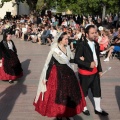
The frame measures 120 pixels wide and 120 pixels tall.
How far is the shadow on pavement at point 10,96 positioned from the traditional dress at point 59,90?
0.96m

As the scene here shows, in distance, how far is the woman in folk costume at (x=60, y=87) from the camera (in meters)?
5.18

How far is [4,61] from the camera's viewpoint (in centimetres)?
834

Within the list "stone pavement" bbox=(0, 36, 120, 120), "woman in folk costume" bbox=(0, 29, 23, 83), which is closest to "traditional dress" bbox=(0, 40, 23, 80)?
"woman in folk costume" bbox=(0, 29, 23, 83)

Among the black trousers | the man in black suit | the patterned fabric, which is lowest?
the patterned fabric

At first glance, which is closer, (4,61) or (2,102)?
(2,102)

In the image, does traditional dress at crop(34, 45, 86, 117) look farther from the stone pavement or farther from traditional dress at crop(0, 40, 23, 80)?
traditional dress at crop(0, 40, 23, 80)

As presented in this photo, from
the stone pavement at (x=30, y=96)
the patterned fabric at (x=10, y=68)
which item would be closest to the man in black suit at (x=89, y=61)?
the stone pavement at (x=30, y=96)

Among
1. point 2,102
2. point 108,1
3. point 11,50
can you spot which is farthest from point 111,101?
point 108,1

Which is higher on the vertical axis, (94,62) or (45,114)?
(94,62)

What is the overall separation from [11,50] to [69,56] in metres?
3.30

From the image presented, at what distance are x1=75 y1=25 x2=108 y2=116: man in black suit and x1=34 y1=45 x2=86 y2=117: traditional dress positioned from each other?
24 cm

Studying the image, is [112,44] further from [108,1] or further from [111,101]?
[108,1]

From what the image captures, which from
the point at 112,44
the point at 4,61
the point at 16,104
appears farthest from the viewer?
the point at 112,44

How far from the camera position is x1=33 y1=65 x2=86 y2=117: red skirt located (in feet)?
17.0
